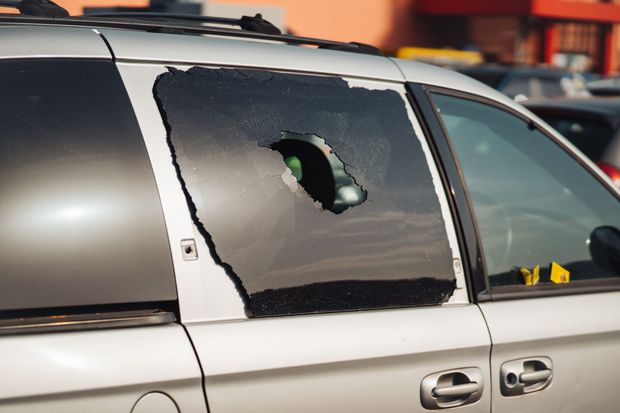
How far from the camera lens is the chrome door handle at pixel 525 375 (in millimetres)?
2643

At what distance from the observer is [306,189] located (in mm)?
2510

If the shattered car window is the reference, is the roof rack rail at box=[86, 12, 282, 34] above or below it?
above

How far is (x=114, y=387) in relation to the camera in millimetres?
2021

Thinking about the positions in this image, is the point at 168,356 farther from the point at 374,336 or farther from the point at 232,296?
the point at 374,336

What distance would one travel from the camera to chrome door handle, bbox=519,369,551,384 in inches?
105

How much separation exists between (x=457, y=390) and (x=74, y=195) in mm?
1082

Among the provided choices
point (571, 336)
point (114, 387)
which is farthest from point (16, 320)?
point (571, 336)

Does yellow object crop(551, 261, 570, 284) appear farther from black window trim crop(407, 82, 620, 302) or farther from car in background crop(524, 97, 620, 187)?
car in background crop(524, 97, 620, 187)

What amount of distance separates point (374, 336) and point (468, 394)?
1.08 ft

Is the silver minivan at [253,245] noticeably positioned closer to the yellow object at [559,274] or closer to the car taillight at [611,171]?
the yellow object at [559,274]

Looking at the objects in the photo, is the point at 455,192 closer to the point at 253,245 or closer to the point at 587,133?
the point at 253,245

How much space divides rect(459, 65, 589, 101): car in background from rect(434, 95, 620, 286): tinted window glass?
27.7 ft

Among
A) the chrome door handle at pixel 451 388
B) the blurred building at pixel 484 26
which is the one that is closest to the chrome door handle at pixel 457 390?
the chrome door handle at pixel 451 388

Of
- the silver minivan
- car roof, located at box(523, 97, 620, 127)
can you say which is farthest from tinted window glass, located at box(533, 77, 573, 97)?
the silver minivan
